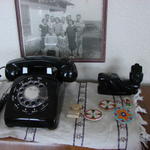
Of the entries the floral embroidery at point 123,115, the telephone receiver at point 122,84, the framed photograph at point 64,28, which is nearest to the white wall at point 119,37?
the framed photograph at point 64,28

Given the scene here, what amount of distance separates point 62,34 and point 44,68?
9.5 inches

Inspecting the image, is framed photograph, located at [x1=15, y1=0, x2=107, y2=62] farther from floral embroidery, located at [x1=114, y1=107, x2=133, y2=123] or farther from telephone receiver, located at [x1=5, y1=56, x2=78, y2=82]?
floral embroidery, located at [x1=114, y1=107, x2=133, y2=123]

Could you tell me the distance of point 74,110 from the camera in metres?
0.79

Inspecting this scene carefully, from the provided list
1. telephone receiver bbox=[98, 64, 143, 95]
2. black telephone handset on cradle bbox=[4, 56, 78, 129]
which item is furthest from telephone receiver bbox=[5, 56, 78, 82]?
telephone receiver bbox=[98, 64, 143, 95]

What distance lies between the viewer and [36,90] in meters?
0.76

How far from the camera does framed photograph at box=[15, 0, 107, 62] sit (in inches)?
37.6

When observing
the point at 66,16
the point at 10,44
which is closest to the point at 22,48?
the point at 10,44

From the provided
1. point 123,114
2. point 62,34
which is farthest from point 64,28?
point 123,114

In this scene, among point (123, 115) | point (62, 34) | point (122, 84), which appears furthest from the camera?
point (62, 34)

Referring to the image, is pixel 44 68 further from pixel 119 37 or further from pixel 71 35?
pixel 119 37

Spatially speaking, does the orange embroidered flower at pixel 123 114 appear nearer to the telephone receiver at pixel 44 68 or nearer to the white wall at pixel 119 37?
the telephone receiver at pixel 44 68

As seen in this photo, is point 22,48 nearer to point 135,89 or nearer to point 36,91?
point 36,91

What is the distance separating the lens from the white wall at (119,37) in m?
0.97

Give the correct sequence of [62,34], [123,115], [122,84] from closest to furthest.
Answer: [123,115]
[122,84]
[62,34]
